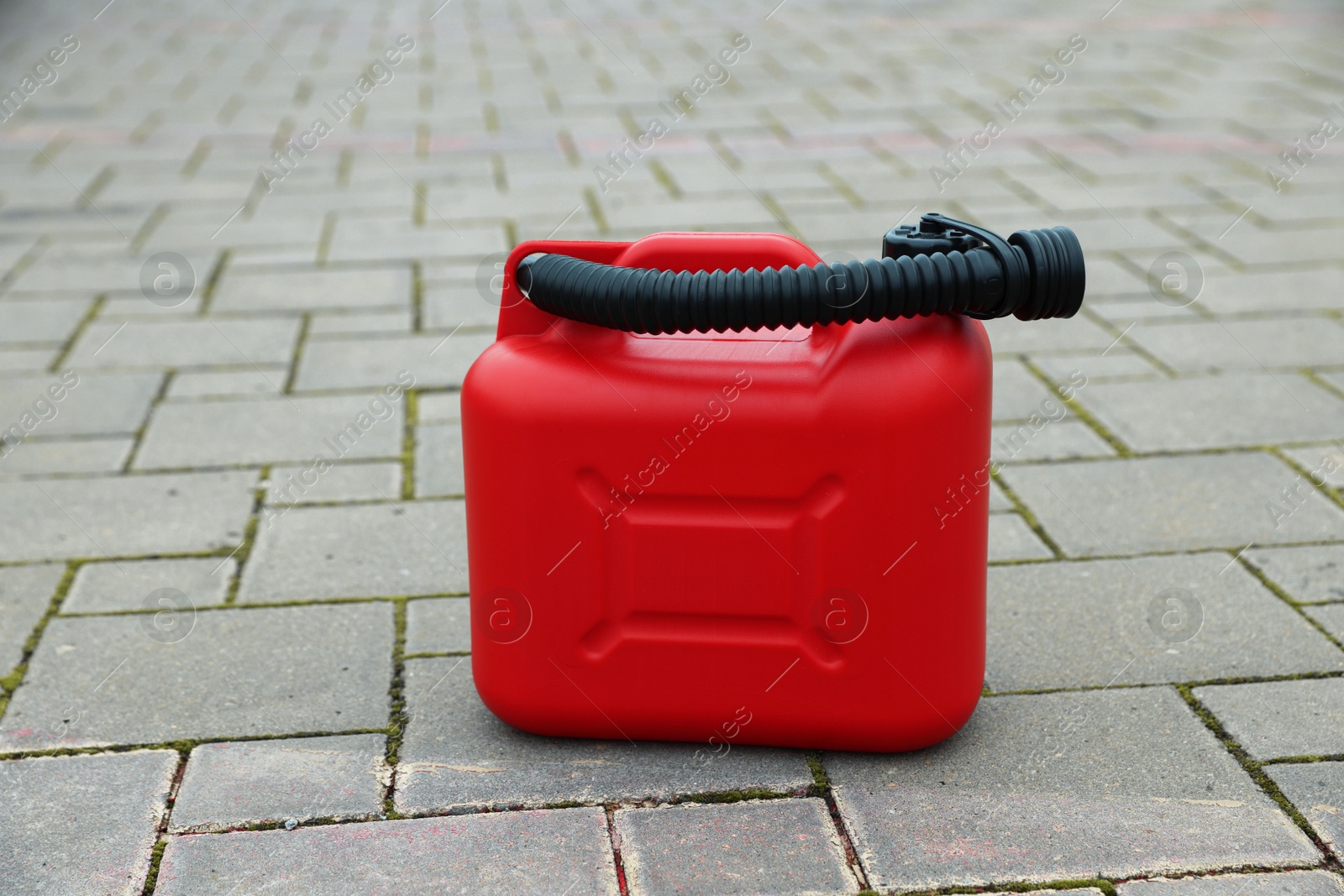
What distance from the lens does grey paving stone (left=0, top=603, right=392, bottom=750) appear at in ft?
6.27

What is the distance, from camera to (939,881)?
1.56 meters

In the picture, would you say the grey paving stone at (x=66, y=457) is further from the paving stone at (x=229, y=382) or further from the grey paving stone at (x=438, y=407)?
the grey paving stone at (x=438, y=407)

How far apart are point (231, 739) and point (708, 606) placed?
735mm

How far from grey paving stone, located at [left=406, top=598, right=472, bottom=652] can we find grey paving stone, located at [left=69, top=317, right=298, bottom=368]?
1.42 m

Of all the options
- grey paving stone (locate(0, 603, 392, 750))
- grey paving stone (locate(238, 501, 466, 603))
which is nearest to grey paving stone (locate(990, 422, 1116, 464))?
grey paving stone (locate(238, 501, 466, 603))

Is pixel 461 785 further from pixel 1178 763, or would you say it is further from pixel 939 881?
pixel 1178 763

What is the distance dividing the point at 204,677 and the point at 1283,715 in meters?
1.65

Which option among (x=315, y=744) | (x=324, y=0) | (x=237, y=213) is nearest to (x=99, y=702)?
(x=315, y=744)

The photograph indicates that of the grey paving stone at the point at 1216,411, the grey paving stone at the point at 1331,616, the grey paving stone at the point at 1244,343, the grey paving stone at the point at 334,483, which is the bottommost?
the grey paving stone at the point at 1244,343

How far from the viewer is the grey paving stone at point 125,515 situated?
2482 millimetres

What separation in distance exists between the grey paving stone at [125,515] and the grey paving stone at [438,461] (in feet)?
1.17

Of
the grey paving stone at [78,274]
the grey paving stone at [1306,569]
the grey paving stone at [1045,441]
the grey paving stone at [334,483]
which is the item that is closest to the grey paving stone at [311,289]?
the grey paving stone at [78,274]

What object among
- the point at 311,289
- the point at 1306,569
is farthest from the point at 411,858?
the point at 311,289

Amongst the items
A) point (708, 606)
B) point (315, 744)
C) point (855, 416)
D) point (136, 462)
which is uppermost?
A: point (855, 416)
